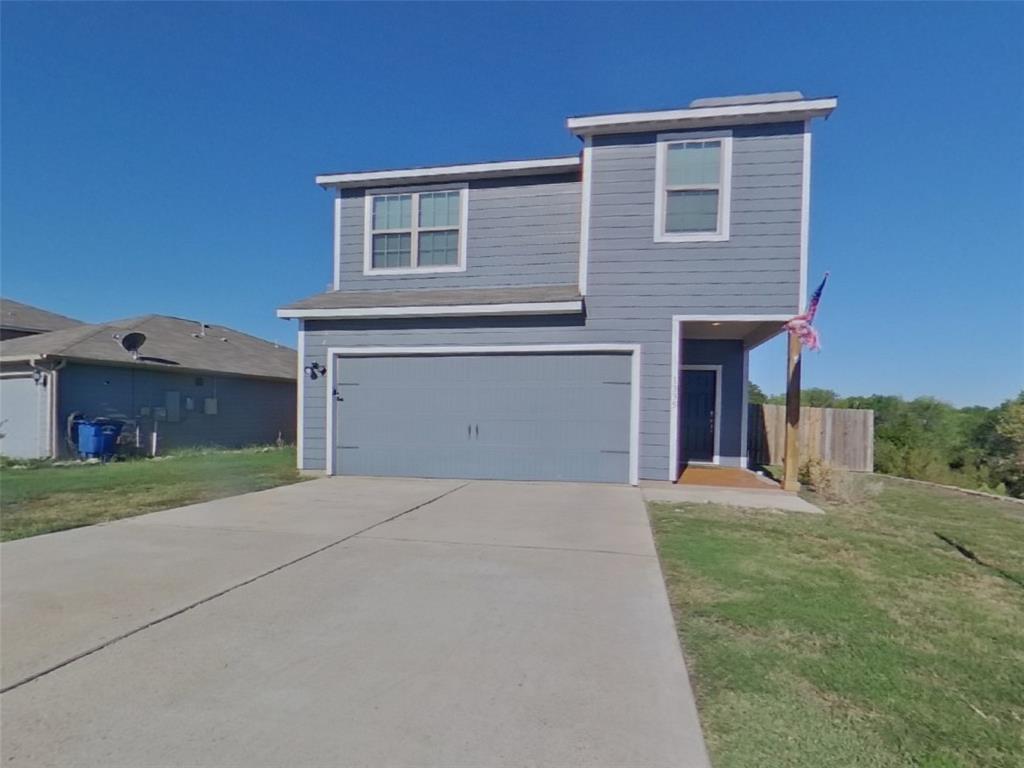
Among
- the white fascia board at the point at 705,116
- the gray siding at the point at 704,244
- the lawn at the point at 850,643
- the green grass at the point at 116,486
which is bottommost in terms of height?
the green grass at the point at 116,486

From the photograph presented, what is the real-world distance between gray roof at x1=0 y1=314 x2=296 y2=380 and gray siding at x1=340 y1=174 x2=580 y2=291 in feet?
29.6

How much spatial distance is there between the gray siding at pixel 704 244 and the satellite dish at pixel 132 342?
12.8 metres

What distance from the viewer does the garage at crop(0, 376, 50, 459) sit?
41.5 ft

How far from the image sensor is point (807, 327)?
8.14m

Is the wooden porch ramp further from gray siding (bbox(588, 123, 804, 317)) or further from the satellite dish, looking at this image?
the satellite dish

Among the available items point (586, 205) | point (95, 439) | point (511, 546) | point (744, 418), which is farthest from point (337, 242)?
point (744, 418)

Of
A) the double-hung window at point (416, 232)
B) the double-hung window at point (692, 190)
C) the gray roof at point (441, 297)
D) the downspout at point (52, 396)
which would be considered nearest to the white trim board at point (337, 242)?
the gray roof at point (441, 297)

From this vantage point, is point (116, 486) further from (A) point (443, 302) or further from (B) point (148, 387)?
(B) point (148, 387)

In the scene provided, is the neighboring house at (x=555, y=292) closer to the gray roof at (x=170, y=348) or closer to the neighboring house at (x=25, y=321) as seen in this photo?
the gray roof at (x=170, y=348)

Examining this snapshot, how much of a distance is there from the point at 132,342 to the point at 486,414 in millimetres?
11158

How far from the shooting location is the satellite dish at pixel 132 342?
1437 cm

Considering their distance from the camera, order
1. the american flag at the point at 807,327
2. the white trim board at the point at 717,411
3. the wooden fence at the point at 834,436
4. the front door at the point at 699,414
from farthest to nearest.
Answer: the wooden fence at the point at 834,436
the front door at the point at 699,414
the white trim board at the point at 717,411
the american flag at the point at 807,327

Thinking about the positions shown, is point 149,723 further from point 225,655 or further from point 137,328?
point 137,328

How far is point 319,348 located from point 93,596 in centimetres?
679
